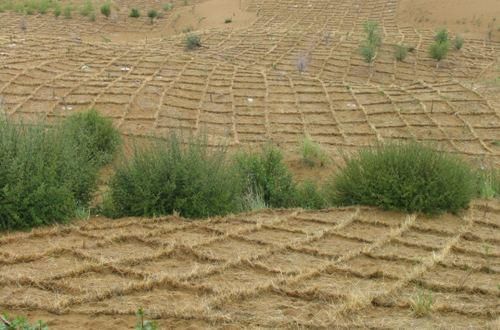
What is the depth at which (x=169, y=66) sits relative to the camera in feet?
42.4

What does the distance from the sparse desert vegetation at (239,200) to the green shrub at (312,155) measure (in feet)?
0.07

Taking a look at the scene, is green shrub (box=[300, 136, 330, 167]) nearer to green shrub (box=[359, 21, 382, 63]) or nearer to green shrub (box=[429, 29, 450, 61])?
green shrub (box=[359, 21, 382, 63])

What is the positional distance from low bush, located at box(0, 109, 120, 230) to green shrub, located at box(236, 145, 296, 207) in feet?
6.65

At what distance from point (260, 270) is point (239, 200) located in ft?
6.59

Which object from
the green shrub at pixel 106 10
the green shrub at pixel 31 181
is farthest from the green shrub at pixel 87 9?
the green shrub at pixel 31 181

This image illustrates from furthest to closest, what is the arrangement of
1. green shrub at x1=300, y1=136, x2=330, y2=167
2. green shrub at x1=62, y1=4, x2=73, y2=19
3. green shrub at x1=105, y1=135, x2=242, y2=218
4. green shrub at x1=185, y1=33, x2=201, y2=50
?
green shrub at x1=62, y1=4, x2=73, y2=19
green shrub at x1=185, y1=33, x2=201, y2=50
green shrub at x1=300, y1=136, x2=330, y2=167
green shrub at x1=105, y1=135, x2=242, y2=218

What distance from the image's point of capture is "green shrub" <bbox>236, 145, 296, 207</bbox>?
6.78 m

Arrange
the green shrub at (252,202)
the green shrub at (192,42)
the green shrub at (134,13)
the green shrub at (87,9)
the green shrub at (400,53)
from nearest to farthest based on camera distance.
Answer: the green shrub at (252,202)
the green shrub at (400,53)
the green shrub at (192,42)
the green shrub at (87,9)
the green shrub at (134,13)

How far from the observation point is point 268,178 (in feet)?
22.9

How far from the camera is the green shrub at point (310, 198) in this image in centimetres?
633

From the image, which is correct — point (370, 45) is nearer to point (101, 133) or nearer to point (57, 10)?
point (101, 133)

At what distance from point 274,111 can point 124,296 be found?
7983 millimetres

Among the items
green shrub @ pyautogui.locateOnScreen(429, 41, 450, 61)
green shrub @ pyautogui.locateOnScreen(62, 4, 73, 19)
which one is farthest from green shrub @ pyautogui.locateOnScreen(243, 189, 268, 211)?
green shrub @ pyautogui.locateOnScreen(62, 4, 73, 19)

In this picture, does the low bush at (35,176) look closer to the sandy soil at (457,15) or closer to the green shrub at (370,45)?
the green shrub at (370,45)
